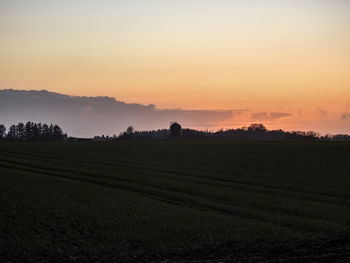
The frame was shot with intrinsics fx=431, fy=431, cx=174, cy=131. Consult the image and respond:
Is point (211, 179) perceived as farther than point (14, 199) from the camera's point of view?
Yes

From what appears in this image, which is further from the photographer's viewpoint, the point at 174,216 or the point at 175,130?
the point at 175,130

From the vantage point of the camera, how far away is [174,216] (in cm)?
2981

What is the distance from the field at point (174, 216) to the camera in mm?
22172

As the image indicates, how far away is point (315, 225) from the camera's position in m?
29.2

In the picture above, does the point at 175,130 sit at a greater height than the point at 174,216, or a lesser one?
greater

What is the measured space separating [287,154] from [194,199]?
44785 millimetres

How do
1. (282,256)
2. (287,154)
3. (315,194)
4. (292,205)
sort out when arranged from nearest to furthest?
(282,256) → (292,205) → (315,194) → (287,154)

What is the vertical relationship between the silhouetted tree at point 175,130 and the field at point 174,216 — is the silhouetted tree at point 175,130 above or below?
above

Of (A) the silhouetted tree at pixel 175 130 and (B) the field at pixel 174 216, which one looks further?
(A) the silhouetted tree at pixel 175 130

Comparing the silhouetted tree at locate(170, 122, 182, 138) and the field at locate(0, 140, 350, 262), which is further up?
the silhouetted tree at locate(170, 122, 182, 138)

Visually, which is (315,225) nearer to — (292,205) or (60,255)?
(292,205)

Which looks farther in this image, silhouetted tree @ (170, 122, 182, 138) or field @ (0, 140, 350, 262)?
silhouetted tree @ (170, 122, 182, 138)

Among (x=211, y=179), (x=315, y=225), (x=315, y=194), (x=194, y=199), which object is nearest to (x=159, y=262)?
(x=315, y=225)

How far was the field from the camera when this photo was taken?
22172 millimetres
